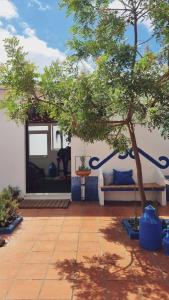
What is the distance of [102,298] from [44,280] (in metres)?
0.84

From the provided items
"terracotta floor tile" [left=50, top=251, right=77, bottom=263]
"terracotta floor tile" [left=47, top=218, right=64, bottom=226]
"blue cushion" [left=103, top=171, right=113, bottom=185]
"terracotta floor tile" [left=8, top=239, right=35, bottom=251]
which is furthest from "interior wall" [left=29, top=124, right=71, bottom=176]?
"terracotta floor tile" [left=50, top=251, right=77, bottom=263]

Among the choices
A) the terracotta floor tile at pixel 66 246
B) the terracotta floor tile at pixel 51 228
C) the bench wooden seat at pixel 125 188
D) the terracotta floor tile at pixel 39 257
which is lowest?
the terracotta floor tile at pixel 39 257

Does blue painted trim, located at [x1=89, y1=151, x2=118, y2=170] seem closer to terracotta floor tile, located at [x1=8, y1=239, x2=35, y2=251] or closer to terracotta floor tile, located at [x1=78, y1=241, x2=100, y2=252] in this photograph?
terracotta floor tile, located at [x1=78, y1=241, x2=100, y2=252]

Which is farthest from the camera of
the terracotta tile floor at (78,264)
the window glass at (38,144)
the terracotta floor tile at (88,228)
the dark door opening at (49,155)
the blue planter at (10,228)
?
the window glass at (38,144)

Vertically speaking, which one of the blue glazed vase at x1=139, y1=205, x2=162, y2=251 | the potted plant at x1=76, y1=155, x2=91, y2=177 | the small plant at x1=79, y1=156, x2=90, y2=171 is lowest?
the blue glazed vase at x1=139, y1=205, x2=162, y2=251

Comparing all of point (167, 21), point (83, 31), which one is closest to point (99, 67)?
point (83, 31)

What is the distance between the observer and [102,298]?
139 inches

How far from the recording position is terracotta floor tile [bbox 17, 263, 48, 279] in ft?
13.5

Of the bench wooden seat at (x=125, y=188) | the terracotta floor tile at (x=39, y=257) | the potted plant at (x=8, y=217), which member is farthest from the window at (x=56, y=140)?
the terracotta floor tile at (x=39, y=257)

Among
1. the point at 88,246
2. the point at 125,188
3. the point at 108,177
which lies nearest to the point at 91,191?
the point at 108,177

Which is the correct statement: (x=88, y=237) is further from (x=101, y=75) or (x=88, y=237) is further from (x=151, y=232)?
(x=101, y=75)

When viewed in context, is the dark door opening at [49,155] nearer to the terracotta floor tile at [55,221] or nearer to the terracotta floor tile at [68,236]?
the terracotta floor tile at [55,221]

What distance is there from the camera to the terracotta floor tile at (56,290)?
3568 mm

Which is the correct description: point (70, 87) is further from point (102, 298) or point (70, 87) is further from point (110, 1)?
point (102, 298)
